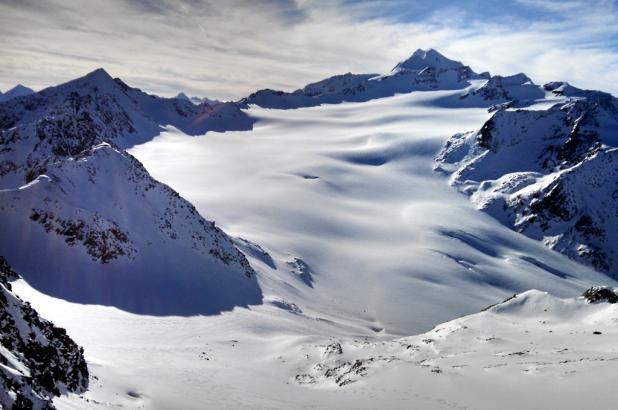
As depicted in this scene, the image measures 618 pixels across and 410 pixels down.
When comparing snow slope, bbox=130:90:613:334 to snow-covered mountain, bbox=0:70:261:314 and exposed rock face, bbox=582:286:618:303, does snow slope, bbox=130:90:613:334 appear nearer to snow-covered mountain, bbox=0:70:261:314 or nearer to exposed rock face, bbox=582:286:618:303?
snow-covered mountain, bbox=0:70:261:314

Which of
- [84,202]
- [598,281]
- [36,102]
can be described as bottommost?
[598,281]

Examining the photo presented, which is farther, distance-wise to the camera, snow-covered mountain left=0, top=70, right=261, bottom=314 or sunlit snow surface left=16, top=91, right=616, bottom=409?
snow-covered mountain left=0, top=70, right=261, bottom=314

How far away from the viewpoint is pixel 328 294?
78750mm

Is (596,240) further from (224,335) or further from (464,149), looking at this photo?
(224,335)

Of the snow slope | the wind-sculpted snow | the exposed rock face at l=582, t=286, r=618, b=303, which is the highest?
the wind-sculpted snow

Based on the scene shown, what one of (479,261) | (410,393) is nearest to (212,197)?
(479,261)

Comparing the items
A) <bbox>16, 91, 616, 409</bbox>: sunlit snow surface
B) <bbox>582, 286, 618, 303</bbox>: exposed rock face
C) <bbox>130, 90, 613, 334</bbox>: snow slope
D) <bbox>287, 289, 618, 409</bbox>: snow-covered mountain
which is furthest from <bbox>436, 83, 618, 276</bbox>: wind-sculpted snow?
<bbox>287, 289, 618, 409</bbox>: snow-covered mountain

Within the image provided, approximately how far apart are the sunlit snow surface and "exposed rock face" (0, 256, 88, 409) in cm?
116

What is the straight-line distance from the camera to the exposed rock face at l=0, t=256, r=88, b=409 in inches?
597

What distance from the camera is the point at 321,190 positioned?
150 m

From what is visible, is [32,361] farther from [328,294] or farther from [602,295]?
[328,294]

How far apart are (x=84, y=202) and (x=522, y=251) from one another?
11296 centimetres

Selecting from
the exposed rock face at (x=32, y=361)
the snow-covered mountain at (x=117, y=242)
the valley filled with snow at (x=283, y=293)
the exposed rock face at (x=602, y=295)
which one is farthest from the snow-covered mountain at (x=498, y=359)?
the snow-covered mountain at (x=117, y=242)

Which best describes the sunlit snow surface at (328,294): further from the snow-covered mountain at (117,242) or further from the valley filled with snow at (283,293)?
the snow-covered mountain at (117,242)
